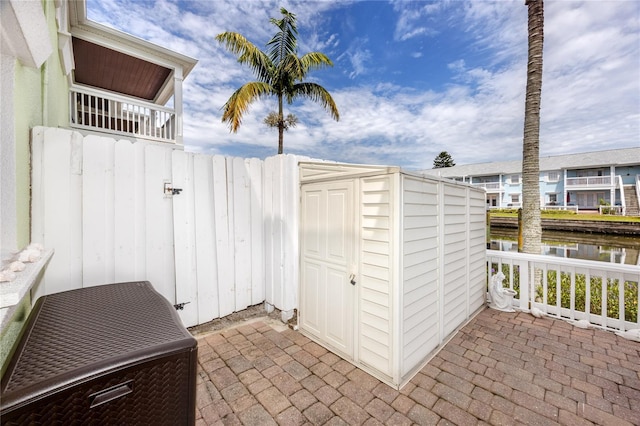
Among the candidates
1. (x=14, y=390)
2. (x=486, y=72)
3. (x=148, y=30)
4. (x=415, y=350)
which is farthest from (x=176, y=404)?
(x=486, y=72)

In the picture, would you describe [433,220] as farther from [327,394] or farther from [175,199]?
[175,199]

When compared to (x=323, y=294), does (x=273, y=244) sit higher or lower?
higher

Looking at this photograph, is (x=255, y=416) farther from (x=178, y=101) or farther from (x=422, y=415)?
(x=178, y=101)

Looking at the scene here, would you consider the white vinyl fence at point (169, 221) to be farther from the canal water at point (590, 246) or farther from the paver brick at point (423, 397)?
the canal water at point (590, 246)

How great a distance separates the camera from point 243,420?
6.64 feet

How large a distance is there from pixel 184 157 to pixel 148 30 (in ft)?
16.0

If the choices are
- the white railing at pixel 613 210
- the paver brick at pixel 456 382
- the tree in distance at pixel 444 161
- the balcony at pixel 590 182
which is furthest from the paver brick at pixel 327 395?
the tree in distance at pixel 444 161

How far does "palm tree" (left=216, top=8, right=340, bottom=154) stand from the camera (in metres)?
8.26

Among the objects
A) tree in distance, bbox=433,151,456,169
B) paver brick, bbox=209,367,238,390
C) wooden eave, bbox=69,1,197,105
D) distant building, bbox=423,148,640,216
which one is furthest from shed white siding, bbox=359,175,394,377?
tree in distance, bbox=433,151,456,169

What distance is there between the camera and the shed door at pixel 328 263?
280cm

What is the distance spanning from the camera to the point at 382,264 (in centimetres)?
250

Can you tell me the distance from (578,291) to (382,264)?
4964 millimetres

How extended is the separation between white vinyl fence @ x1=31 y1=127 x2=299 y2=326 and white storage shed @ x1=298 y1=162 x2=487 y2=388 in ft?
1.84

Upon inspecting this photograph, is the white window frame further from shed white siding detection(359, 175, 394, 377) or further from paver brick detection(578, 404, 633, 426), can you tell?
shed white siding detection(359, 175, 394, 377)
